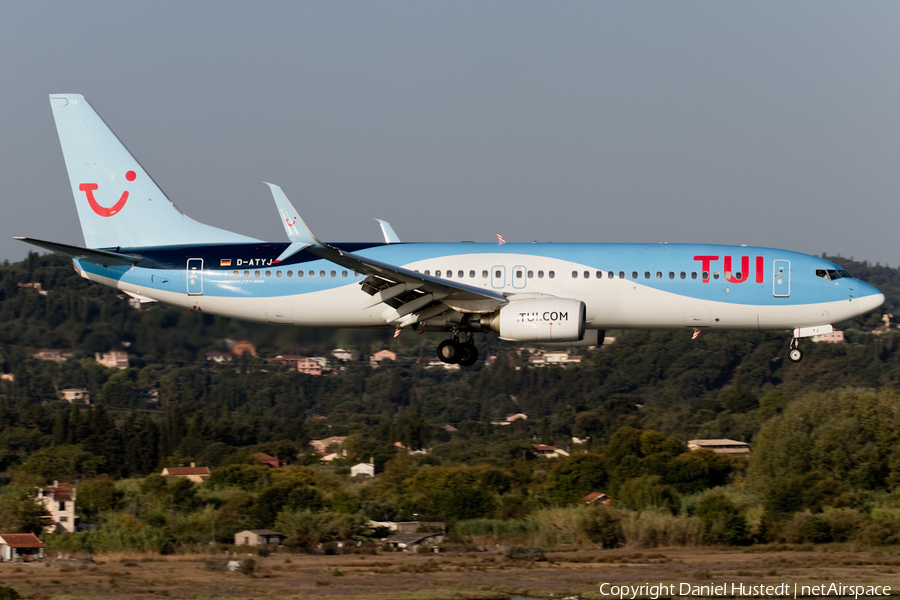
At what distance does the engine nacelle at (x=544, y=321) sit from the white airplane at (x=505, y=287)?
3 cm

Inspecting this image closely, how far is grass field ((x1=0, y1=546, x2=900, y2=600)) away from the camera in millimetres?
41562

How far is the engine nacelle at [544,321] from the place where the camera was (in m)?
29.7

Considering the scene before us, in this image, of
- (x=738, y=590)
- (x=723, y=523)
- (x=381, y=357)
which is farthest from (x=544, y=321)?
→ (x=381, y=357)

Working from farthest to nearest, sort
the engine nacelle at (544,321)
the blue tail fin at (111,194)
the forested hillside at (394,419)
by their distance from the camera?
1. the forested hillside at (394,419)
2. the blue tail fin at (111,194)
3. the engine nacelle at (544,321)

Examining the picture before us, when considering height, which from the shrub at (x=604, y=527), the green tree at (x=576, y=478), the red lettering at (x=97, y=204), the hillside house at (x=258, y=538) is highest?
the red lettering at (x=97, y=204)

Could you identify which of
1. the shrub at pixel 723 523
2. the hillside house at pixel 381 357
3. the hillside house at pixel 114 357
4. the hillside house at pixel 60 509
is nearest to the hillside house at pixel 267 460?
the hillside house at pixel 60 509

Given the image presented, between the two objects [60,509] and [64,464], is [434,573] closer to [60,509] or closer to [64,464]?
[60,509]

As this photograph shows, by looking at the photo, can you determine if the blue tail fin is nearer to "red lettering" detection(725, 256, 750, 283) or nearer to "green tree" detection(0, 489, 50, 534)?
"red lettering" detection(725, 256, 750, 283)

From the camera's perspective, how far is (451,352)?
107 ft

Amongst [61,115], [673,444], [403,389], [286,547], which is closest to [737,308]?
[61,115]

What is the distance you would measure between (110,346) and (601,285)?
22.7 meters

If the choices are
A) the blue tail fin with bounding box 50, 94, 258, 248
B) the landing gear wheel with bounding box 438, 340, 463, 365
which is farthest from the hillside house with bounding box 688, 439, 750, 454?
the blue tail fin with bounding box 50, 94, 258, 248

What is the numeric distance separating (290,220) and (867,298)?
55.6 feet

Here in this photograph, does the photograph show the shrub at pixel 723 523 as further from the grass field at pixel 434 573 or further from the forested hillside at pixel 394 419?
the grass field at pixel 434 573
